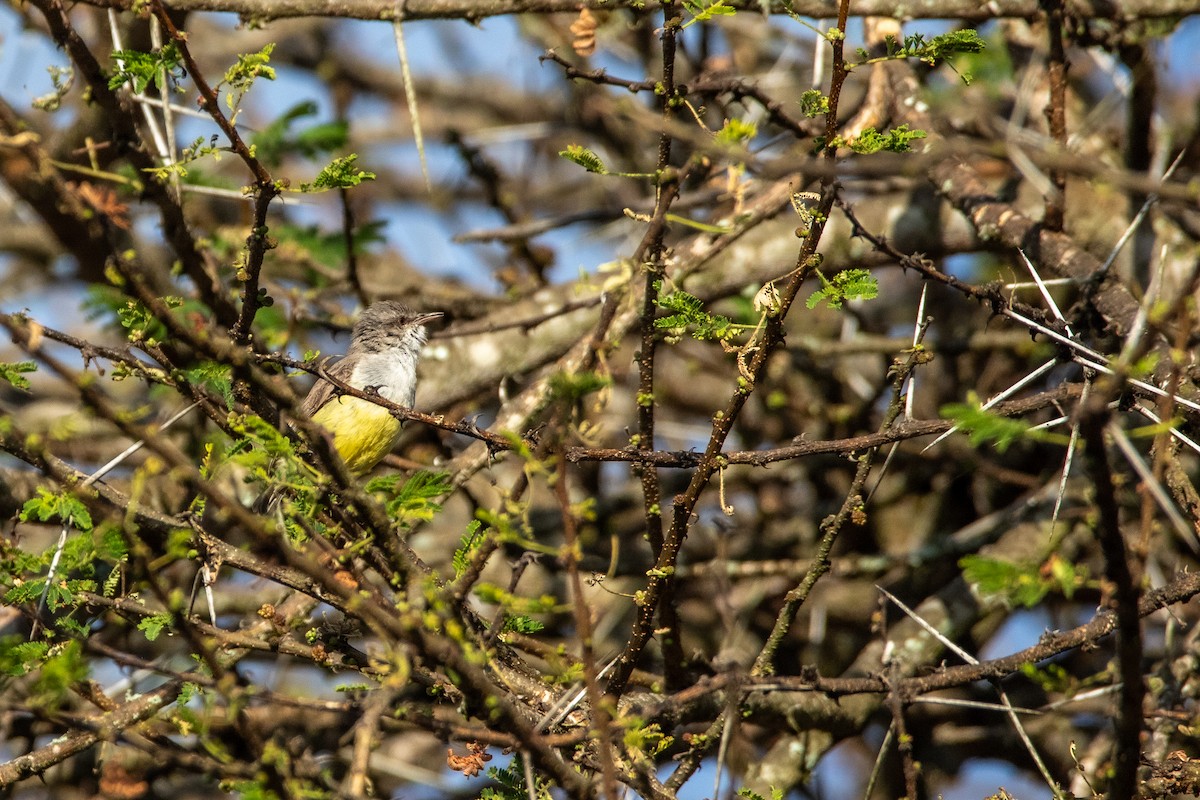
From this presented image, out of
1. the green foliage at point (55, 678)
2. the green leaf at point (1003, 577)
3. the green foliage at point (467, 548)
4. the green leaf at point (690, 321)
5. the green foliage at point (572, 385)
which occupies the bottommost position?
the green foliage at point (55, 678)

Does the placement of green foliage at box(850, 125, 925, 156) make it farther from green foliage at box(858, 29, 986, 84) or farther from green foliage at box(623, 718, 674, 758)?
green foliage at box(623, 718, 674, 758)

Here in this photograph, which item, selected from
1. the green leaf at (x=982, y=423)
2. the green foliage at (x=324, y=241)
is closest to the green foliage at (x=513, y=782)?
the green leaf at (x=982, y=423)

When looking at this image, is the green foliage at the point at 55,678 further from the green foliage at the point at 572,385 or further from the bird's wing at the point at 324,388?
the bird's wing at the point at 324,388

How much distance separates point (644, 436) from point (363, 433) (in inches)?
108

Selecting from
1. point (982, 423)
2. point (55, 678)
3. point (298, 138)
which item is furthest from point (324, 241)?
point (982, 423)

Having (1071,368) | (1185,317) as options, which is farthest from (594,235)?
(1185,317)

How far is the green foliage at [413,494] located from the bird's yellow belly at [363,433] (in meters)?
2.66

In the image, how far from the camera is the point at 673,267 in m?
5.39

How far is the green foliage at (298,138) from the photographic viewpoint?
253 inches

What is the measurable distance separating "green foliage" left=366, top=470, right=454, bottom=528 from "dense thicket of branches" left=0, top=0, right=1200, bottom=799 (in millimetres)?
16

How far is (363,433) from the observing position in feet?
19.8

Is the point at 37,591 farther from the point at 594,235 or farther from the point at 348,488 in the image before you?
the point at 594,235

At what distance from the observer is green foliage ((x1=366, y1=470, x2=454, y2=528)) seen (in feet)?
10.3

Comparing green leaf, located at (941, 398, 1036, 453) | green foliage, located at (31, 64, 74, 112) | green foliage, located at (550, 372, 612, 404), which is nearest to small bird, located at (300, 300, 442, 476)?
green foliage, located at (31, 64, 74, 112)
